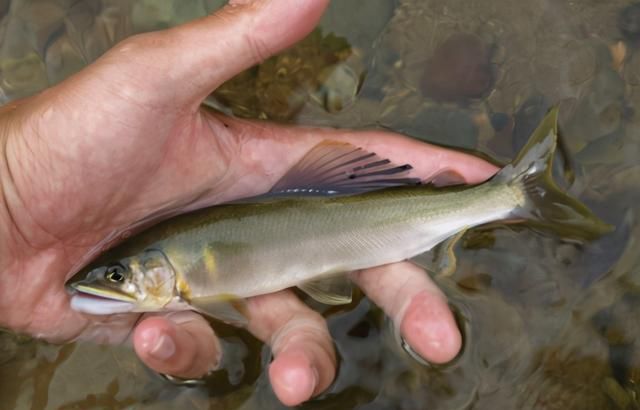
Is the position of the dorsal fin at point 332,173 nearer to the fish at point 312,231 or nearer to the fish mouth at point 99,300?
the fish at point 312,231

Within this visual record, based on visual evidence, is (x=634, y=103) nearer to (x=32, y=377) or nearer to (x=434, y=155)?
(x=434, y=155)

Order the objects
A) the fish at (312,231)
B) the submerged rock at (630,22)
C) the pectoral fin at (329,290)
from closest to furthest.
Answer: the fish at (312,231), the pectoral fin at (329,290), the submerged rock at (630,22)

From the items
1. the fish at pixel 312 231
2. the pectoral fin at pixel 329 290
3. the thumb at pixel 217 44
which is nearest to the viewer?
the thumb at pixel 217 44

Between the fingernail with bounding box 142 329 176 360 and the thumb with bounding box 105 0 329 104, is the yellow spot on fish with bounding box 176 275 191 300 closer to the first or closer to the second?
the fingernail with bounding box 142 329 176 360

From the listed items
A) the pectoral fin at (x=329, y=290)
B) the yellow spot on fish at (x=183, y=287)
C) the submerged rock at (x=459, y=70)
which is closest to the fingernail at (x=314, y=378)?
the pectoral fin at (x=329, y=290)

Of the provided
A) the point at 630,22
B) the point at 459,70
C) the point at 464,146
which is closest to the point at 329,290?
the point at 464,146

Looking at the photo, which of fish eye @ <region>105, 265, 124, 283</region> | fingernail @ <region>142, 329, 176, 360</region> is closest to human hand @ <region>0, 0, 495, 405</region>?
fingernail @ <region>142, 329, 176, 360</region>
